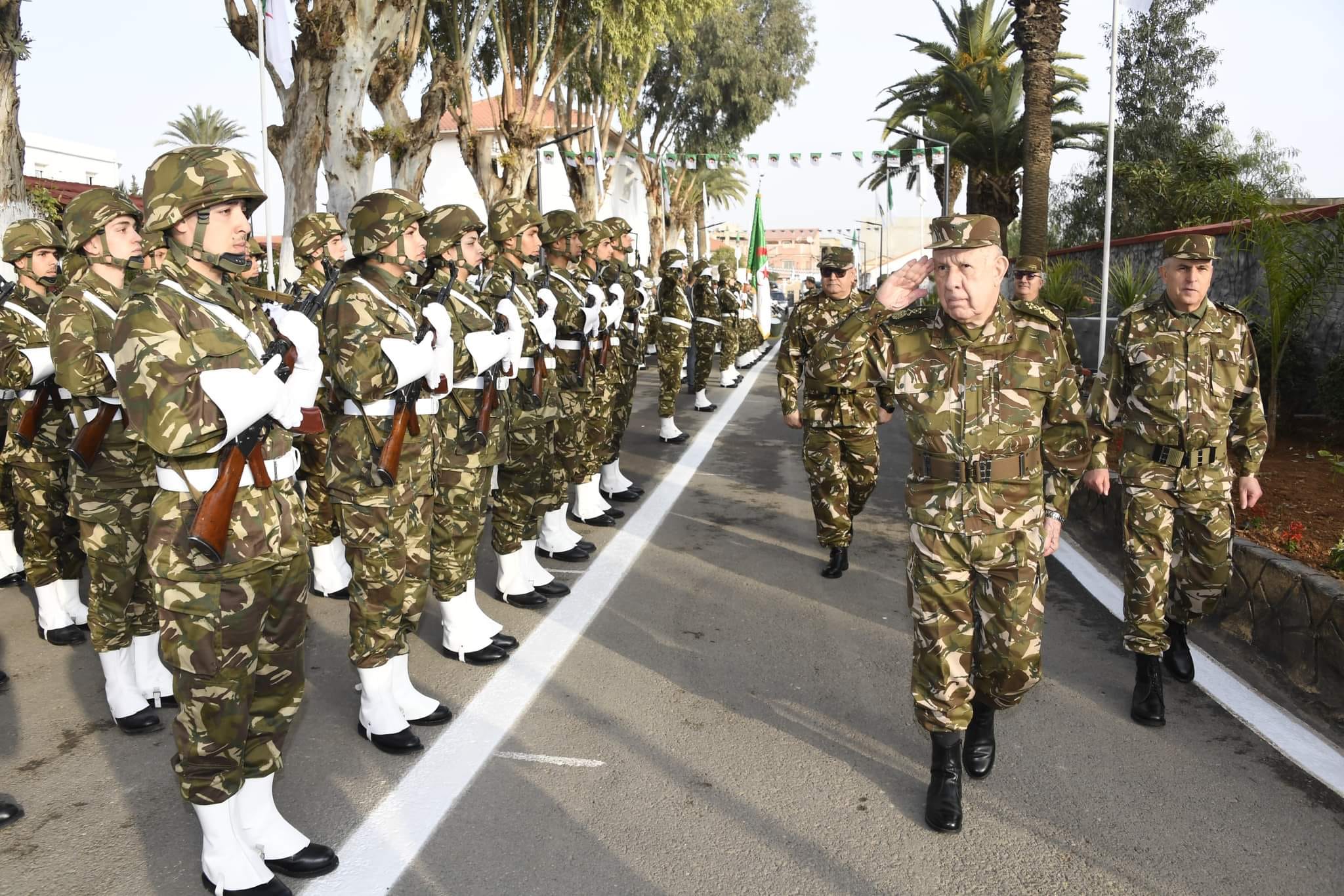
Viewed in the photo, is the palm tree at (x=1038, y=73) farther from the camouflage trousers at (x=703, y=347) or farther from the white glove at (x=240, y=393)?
the white glove at (x=240, y=393)

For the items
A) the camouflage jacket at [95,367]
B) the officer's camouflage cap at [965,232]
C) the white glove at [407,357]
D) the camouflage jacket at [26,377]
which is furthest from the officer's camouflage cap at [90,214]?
the officer's camouflage cap at [965,232]

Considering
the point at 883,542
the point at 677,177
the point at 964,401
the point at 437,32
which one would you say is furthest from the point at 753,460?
the point at 677,177

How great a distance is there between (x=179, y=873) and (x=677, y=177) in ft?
145

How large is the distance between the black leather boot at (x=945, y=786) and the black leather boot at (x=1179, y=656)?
1.72 metres

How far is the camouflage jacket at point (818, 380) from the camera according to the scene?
6582 millimetres

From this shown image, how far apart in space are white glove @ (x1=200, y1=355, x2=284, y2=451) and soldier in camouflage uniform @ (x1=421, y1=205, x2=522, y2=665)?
66.9 inches

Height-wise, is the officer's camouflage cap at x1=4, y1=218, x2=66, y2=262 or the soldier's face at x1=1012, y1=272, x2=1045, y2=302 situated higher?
the officer's camouflage cap at x1=4, y1=218, x2=66, y2=262

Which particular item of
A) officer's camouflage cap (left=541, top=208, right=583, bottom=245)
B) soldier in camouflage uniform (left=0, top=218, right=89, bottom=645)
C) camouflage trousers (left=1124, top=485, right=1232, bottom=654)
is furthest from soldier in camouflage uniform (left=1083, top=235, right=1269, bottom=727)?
soldier in camouflage uniform (left=0, top=218, right=89, bottom=645)

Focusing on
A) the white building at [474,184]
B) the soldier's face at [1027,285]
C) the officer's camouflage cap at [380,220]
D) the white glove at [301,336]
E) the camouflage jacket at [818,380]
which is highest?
the white building at [474,184]

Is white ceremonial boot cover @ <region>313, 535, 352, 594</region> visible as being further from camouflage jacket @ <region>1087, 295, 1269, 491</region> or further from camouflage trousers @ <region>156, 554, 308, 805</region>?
camouflage jacket @ <region>1087, 295, 1269, 491</region>

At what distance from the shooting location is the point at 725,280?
16797mm

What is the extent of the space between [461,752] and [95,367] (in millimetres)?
2228

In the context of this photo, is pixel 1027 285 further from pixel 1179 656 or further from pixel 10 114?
pixel 10 114

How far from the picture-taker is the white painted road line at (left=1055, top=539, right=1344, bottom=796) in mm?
3916
